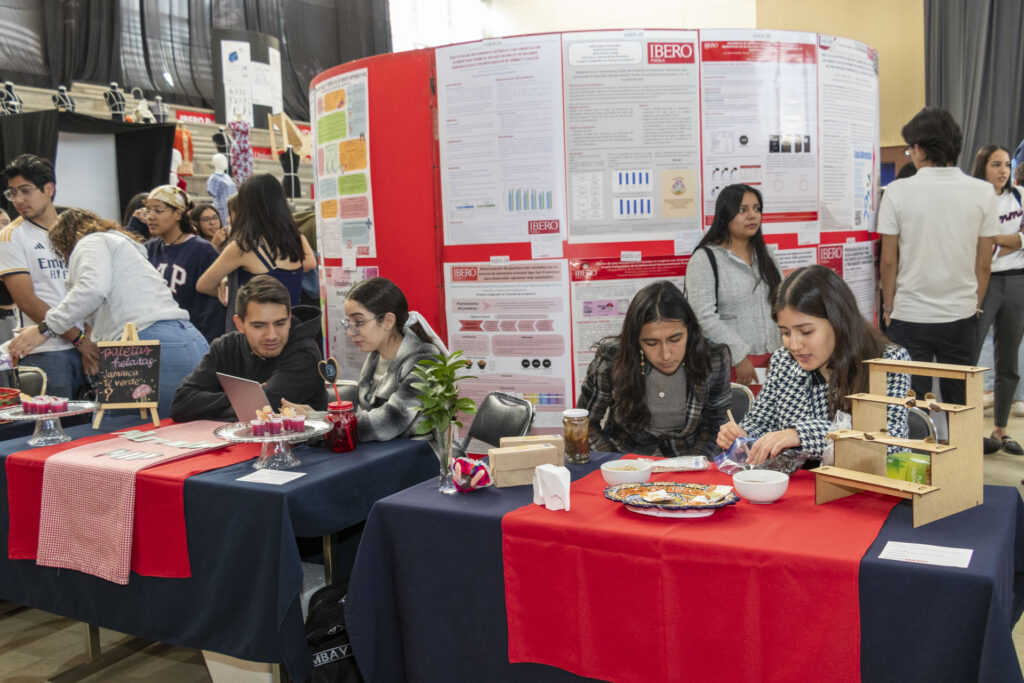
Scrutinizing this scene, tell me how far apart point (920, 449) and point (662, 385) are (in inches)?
42.2

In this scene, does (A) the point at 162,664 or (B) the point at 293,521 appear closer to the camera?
(B) the point at 293,521

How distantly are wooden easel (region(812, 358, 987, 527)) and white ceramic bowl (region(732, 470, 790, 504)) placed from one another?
72 mm

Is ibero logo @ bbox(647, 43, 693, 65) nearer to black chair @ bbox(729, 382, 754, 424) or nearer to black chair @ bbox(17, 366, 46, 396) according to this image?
black chair @ bbox(729, 382, 754, 424)

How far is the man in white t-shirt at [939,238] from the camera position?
11.8 ft

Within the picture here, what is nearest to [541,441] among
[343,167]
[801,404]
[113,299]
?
[801,404]

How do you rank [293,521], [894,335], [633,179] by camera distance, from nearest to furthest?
[293,521], [633,179], [894,335]

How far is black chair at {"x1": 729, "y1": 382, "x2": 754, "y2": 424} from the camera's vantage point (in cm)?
261

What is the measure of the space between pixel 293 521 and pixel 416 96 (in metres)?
2.21

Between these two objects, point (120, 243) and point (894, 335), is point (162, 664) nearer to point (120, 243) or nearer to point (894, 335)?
point (120, 243)

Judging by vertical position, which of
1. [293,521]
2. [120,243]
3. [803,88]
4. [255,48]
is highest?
[255,48]

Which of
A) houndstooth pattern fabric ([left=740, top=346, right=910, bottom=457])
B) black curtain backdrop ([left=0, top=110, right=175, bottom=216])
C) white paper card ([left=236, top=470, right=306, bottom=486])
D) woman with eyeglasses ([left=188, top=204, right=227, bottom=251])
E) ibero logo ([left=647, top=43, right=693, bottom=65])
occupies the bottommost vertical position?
white paper card ([left=236, top=470, right=306, bottom=486])

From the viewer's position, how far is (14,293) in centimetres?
354

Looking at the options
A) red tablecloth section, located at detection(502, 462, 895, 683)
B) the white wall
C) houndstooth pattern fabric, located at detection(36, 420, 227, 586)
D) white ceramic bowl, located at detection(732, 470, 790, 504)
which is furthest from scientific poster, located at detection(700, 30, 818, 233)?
the white wall

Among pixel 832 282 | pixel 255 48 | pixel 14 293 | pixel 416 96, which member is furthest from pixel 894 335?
pixel 255 48
